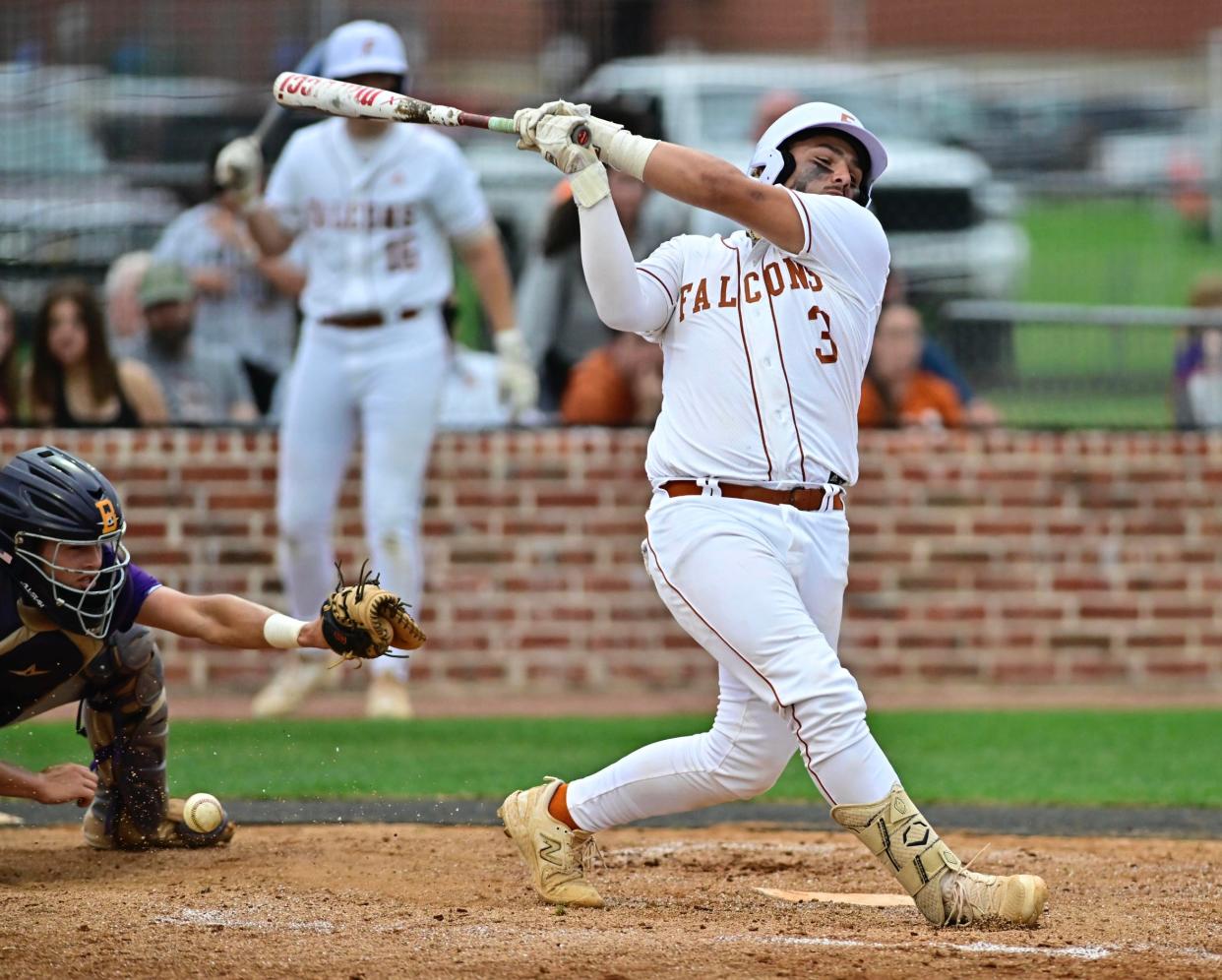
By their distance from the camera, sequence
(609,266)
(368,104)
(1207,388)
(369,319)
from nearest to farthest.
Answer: (609,266), (368,104), (369,319), (1207,388)

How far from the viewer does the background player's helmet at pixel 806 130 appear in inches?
201

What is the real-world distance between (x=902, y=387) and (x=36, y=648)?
6522 mm

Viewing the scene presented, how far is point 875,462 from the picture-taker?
10.7m

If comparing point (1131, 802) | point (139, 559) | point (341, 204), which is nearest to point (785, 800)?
point (1131, 802)

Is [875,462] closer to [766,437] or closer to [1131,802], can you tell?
[1131,802]

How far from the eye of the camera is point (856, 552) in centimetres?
1064

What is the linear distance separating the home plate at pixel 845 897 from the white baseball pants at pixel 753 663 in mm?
447

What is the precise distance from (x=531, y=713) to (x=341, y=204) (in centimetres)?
264

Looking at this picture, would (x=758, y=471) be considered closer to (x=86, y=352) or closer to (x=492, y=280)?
(x=492, y=280)

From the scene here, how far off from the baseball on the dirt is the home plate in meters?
1.70

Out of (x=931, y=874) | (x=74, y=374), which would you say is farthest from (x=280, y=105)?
(x=931, y=874)

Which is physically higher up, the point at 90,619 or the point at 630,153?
the point at 630,153

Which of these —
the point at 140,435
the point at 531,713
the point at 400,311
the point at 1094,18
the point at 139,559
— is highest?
the point at 1094,18

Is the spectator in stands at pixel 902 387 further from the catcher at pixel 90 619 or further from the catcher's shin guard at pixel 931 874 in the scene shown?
the catcher's shin guard at pixel 931 874
